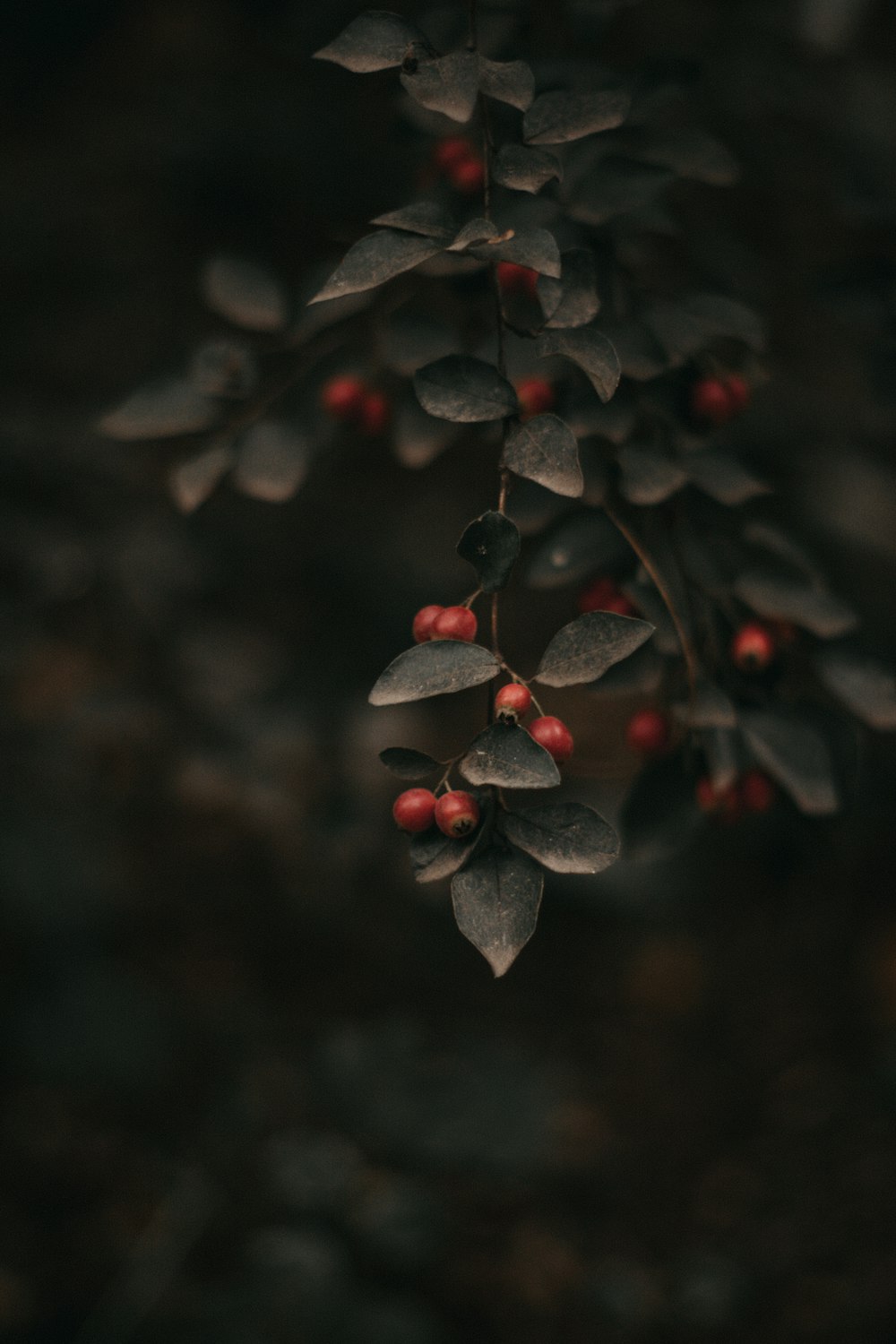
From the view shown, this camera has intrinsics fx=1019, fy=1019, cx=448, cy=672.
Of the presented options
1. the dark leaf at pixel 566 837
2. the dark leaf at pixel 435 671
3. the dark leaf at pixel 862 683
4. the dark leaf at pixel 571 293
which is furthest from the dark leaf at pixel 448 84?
the dark leaf at pixel 862 683

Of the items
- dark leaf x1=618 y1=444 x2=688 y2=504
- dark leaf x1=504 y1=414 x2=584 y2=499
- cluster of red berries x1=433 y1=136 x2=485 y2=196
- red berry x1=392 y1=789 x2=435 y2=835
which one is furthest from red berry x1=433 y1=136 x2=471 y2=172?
red berry x1=392 y1=789 x2=435 y2=835

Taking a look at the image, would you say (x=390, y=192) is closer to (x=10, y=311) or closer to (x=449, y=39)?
(x=449, y=39)

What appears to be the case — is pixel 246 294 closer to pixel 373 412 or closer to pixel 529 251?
pixel 373 412

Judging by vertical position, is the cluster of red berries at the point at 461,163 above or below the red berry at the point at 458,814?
above

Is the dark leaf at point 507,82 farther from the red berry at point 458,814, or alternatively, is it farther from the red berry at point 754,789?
the red berry at point 754,789

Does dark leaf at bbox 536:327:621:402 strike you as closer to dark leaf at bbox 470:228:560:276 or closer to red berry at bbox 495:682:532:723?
dark leaf at bbox 470:228:560:276

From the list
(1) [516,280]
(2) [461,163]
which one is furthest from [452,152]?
(1) [516,280]
